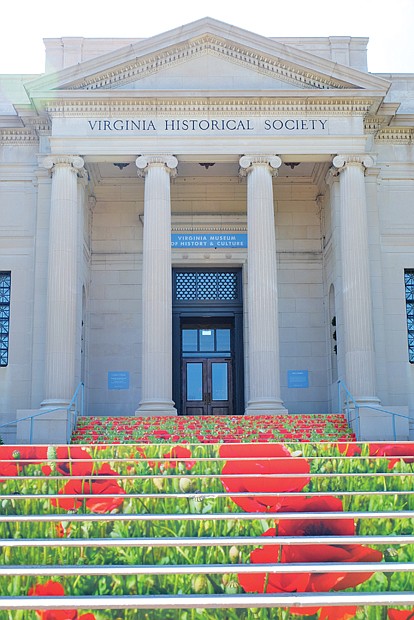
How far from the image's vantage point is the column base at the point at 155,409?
71.6 ft

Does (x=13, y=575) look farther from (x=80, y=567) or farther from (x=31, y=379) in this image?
(x=31, y=379)

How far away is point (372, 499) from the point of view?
11664 mm

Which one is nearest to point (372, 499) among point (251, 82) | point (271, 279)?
point (271, 279)

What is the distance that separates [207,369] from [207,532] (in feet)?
56.2

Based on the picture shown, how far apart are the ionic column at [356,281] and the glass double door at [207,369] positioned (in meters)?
6.07

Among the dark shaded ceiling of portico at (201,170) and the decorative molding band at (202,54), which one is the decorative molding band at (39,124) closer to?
the decorative molding band at (202,54)

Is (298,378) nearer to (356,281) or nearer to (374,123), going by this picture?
(356,281)

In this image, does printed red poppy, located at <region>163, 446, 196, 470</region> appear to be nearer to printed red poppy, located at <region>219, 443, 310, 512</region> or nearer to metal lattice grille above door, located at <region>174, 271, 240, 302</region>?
printed red poppy, located at <region>219, 443, 310, 512</region>

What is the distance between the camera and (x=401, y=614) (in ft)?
27.8

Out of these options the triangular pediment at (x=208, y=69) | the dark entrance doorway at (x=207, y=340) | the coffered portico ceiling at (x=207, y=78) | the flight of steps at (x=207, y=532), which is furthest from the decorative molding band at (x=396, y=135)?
the flight of steps at (x=207, y=532)

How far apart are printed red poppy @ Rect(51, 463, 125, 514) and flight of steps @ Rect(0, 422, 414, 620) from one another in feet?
0.05

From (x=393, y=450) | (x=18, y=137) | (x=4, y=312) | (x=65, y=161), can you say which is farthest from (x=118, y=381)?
(x=393, y=450)

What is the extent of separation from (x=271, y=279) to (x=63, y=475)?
10.9m

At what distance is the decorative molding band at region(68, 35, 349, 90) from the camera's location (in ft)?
78.0
